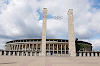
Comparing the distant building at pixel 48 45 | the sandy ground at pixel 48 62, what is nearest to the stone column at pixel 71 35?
the distant building at pixel 48 45

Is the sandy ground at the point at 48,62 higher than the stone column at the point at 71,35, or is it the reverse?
the stone column at the point at 71,35

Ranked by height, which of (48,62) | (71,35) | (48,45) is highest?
(71,35)

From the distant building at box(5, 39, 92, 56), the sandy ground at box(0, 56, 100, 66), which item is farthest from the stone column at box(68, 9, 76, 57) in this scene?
the sandy ground at box(0, 56, 100, 66)

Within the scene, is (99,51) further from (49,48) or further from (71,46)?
(49,48)

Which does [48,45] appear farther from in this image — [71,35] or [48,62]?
[48,62]

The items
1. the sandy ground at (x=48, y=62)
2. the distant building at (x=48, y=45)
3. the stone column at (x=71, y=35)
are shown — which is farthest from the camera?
the distant building at (x=48, y=45)

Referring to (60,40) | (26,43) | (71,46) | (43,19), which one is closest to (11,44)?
(26,43)

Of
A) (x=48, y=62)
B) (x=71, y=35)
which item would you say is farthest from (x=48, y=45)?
(x=48, y=62)

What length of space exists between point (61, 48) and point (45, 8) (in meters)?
28.6

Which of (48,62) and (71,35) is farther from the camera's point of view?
(71,35)

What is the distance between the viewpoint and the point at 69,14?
4906 cm

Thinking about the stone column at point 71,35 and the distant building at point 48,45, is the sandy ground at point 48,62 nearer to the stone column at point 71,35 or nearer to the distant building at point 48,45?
the stone column at point 71,35

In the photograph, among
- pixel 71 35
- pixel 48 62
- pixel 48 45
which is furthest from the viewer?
pixel 48 45

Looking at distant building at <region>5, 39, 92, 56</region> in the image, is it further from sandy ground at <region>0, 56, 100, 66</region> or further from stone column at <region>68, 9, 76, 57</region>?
sandy ground at <region>0, 56, 100, 66</region>
